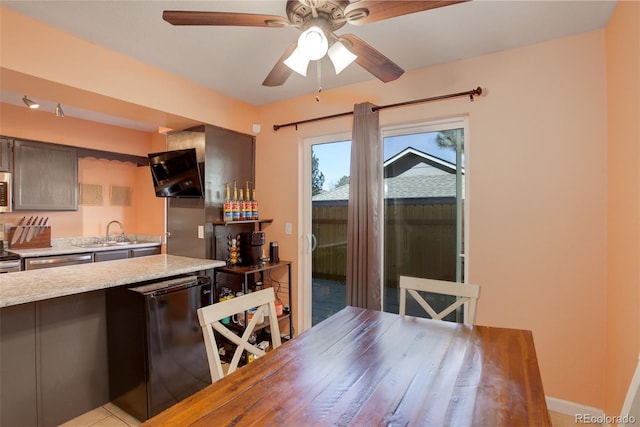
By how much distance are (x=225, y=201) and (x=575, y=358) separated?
311 centimetres

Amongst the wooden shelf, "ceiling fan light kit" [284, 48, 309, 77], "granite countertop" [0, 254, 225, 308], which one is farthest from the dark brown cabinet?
"ceiling fan light kit" [284, 48, 309, 77]

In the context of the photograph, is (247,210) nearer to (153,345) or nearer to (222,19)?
(153,345)

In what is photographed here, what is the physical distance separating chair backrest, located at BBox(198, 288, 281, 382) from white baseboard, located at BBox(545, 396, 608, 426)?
1992 mm

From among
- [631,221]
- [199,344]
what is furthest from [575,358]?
[199,344]

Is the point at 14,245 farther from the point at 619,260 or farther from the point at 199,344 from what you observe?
the point at 619,260

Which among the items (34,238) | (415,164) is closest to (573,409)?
(415,164)

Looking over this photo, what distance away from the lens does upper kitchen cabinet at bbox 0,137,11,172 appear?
11.4 ft

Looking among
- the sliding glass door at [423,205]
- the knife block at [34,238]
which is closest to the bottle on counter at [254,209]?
the sliding glass door at [423,205]

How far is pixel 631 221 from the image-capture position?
166cm

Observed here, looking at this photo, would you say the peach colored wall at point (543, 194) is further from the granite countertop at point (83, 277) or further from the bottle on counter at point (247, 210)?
the granite countertop at point (83, 277)

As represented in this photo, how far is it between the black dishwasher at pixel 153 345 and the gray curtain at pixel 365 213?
131cm

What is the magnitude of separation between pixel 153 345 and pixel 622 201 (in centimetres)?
294

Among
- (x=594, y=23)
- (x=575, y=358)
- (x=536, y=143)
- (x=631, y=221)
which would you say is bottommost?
(x=575, y=358)

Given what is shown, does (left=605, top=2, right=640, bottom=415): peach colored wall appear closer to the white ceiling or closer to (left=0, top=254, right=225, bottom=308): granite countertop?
the white ceiling
